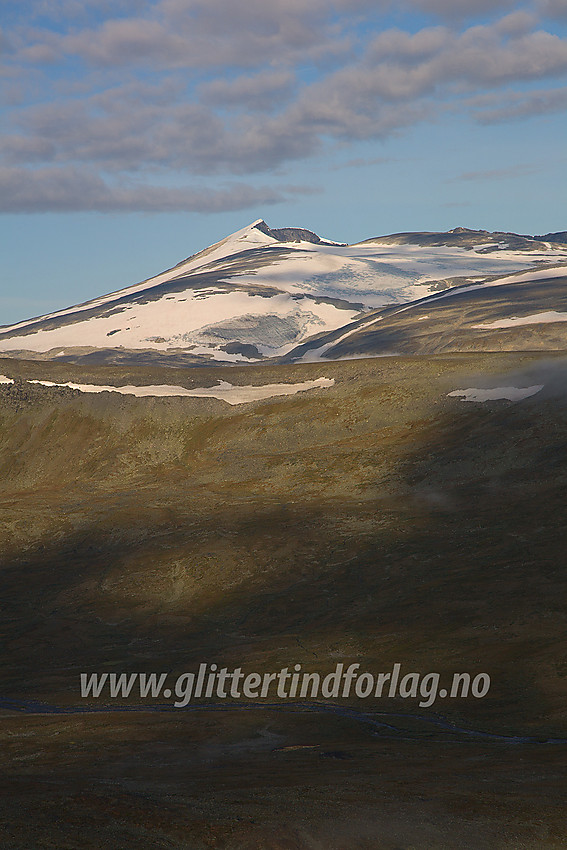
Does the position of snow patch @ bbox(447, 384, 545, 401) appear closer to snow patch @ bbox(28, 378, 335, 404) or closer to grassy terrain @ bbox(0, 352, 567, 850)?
grassy terrain @ bbox(0, 352, 567, 850)

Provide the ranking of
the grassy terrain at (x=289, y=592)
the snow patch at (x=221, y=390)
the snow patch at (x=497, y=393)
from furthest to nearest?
the snow patch at (x=221, y=390)
the snow patch at (x=497, y=393)
the grassy terrain at (x=289, y=592)

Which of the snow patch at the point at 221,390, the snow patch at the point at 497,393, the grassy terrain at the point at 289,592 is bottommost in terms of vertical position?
the grassy terrain at the point at 289,592

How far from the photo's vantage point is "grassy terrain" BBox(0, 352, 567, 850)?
2497 cm

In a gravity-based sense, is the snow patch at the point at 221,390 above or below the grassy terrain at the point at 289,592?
above

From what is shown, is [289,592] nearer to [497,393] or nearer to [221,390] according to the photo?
[497,393]

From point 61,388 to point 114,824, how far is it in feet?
364

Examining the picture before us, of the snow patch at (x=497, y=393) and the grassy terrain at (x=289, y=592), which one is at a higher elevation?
the snow patch at (x=497, y=393)

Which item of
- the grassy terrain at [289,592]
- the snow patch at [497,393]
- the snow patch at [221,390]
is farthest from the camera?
the snow patch at [221,390]

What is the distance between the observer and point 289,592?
223 ft

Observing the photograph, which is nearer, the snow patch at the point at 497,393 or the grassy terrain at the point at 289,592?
the grassy terrain at the point at 289,592

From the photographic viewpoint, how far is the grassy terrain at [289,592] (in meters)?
25.0

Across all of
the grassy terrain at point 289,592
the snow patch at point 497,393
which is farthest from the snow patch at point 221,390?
the snow patch at point 497,393

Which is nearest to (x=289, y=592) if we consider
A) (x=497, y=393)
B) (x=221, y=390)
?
(x=497, y=393)

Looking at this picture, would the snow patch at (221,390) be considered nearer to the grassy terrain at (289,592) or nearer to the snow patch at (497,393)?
the grassy terrain at (289,592)
